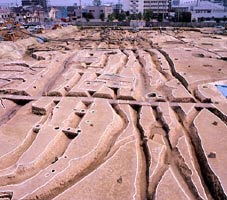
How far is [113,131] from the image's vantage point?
38.2 feet

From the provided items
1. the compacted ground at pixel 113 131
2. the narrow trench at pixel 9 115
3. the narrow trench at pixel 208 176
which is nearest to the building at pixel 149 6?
the compacted ground at pixel 113 131

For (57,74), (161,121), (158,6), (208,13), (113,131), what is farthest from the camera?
(158,6)

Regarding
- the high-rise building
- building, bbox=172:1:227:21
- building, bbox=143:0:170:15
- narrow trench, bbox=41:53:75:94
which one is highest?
the high-rise building

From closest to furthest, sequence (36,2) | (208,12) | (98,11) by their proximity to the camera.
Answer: (208,12)
(98,11)
(36,2)

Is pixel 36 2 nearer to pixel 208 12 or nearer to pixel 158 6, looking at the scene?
pixel 158 6

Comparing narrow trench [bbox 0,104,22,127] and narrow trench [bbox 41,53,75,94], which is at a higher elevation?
narrow trench [bbox 41,53,75,94]

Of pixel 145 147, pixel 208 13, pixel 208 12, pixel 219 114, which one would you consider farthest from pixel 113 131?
pixel 208 12

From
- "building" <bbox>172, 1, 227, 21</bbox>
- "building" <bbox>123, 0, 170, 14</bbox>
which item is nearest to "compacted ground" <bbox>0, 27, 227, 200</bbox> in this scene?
"building" <bbox>172, 1, 227, 21</bbox>

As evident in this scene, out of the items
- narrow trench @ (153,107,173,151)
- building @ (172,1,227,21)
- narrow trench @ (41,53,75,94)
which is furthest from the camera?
building @ (172,1,227,21)

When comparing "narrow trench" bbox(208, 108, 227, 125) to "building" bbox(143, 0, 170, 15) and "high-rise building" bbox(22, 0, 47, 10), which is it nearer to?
"building" bbox(143, 0, 170, 15)

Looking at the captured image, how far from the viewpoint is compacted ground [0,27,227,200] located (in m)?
8.16

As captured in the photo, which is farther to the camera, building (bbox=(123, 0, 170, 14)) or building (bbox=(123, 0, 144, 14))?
building (bbox=(123, 0, 144, 14))

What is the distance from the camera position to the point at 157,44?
108 feet

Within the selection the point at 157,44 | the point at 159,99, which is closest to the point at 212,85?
the point at 159,99
